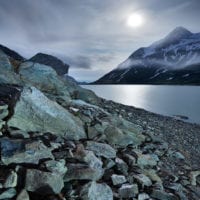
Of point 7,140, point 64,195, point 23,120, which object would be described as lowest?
point 64,195

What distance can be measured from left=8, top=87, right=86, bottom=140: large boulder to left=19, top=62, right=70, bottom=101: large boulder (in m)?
6.48

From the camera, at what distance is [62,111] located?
12211mm

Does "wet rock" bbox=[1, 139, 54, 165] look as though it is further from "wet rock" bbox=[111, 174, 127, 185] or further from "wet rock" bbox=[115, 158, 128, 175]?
"wet rock" bbox=[115, 158, 128, 175]

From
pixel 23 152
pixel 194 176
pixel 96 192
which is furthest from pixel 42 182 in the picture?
pixel 194 176

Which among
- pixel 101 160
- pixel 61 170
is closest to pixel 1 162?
pixel 61 170

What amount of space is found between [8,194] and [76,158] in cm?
285

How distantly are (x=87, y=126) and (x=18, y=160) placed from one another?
4.79m

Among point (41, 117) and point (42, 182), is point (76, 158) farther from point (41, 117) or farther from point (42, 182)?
point (41, 117)

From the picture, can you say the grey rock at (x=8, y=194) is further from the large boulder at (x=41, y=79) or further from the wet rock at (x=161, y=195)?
the large boulder at (x=41, y=79)

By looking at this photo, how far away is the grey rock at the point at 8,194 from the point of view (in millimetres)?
7094

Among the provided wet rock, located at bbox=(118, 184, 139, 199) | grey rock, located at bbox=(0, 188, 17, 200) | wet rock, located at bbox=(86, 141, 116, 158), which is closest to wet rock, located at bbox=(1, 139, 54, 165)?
grey rock, located at bbox=(0, 188, 17, 200)

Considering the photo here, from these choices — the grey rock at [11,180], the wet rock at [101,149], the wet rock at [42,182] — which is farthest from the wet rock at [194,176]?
the grey rock at [11,180]

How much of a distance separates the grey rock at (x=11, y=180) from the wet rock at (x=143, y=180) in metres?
4.50

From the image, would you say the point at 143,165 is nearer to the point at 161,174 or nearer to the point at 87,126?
the point at 161,174
